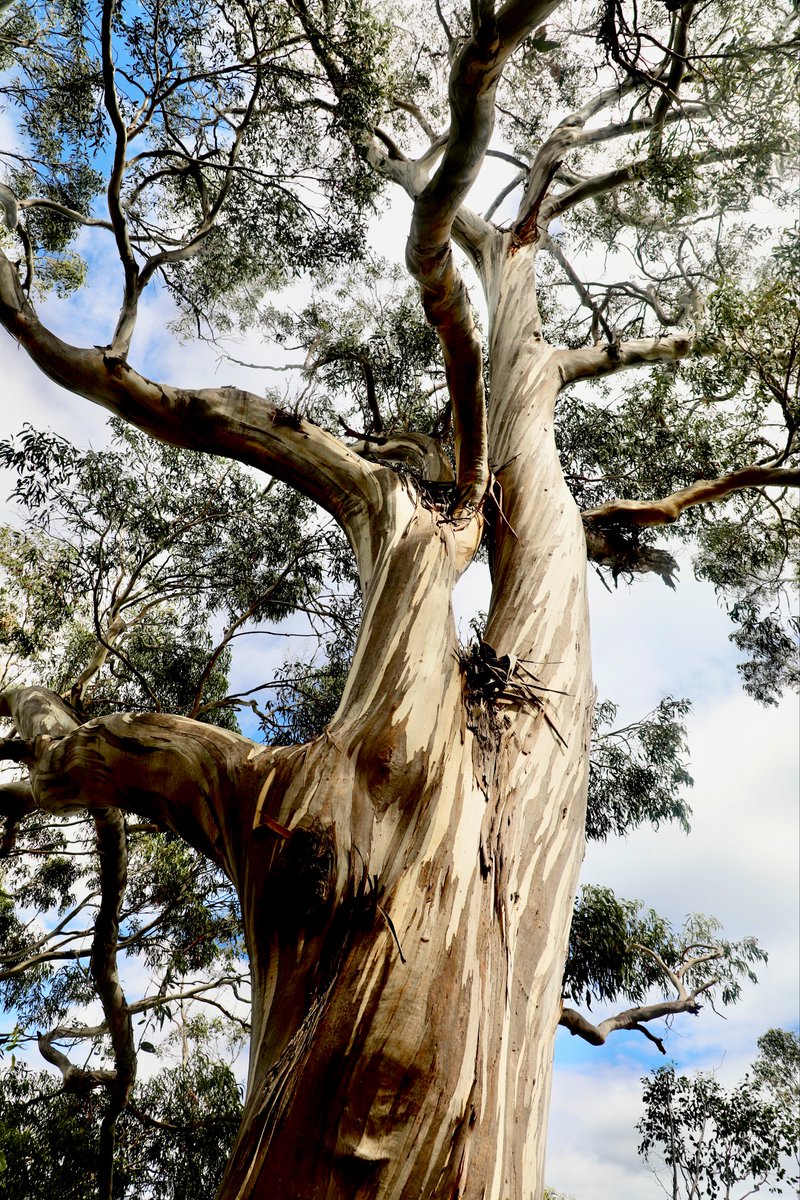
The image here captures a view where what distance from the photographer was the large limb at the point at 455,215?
1879mm

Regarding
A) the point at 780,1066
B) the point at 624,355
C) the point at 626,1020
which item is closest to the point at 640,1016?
the point at 626,1020

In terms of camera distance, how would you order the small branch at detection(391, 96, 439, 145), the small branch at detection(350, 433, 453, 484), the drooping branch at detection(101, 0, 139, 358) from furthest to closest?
the small branch at detection(391, 96, 439, 145)
the small branch at detection(350, 433, 453, 484)
the drooping branch at detection(101, 0, 139, 358)

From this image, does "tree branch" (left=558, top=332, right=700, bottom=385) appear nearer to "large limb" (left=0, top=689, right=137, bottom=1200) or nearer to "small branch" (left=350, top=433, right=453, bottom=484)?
"small branch" (left=350, top=433, right=453, bottom=484)

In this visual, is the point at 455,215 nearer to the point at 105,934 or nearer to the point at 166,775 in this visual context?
the point at 166,775

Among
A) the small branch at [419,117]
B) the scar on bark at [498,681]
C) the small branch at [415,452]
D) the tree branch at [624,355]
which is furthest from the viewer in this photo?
the small branch at [419,117]

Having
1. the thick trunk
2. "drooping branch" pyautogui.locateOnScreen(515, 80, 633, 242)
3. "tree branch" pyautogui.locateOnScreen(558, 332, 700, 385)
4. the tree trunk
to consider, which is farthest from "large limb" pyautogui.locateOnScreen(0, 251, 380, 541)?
"drooping branch" pyautogui.locateOnScreen(515, 80, 633, 242)

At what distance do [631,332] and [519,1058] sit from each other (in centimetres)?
642

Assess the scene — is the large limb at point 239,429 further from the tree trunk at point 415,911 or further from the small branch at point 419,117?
the small branch at point 419,117

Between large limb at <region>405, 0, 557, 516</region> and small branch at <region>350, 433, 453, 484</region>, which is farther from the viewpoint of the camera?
small branch at <region>350, 433, 453, 484</region>

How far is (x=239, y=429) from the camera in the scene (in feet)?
8.20

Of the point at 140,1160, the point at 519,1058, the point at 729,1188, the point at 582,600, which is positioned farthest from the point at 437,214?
the point at 729,1188

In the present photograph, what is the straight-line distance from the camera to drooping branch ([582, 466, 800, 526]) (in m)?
3.65

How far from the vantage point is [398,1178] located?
118 centimetres

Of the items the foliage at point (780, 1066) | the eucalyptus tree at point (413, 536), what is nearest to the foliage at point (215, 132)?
the eucalyptus tree at point (413, 536)
